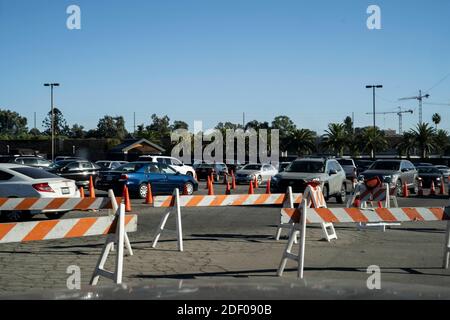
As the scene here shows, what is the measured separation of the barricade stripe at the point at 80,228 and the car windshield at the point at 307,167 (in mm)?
14078

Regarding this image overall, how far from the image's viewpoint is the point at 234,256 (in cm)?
962

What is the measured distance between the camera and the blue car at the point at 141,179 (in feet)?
69.1

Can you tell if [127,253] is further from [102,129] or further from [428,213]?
[102,129]

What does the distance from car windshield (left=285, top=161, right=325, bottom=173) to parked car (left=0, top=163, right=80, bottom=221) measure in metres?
8.86

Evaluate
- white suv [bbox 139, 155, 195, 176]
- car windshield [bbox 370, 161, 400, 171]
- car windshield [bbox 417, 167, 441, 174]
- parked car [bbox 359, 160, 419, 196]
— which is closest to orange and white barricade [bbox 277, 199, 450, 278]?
parked car [bbox 359, 160, 419, 196]

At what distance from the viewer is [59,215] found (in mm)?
14859

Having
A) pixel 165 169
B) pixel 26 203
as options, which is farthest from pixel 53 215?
pixel 165 169

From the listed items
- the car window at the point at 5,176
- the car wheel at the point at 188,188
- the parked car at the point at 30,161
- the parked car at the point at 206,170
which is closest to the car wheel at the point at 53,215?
the car window at the point at 5,176

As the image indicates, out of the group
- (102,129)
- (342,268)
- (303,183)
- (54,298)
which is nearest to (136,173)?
(303,183)

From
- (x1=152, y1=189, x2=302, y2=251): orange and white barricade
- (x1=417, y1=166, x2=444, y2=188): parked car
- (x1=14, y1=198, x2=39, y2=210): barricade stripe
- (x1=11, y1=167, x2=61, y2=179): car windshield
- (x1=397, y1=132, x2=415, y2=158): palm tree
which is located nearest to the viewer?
(x1=14, y1=198, x2=39, y2=210): barricade stripe

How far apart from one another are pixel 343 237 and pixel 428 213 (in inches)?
127

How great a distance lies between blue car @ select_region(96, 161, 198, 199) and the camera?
21.0m

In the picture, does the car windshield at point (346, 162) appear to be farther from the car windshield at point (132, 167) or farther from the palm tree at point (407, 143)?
the palm tree at point (407, 143)

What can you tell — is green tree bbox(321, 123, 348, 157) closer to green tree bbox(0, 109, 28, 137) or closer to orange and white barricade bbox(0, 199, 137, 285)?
orange and white barricade bbox(0, 199, 137, 285)
